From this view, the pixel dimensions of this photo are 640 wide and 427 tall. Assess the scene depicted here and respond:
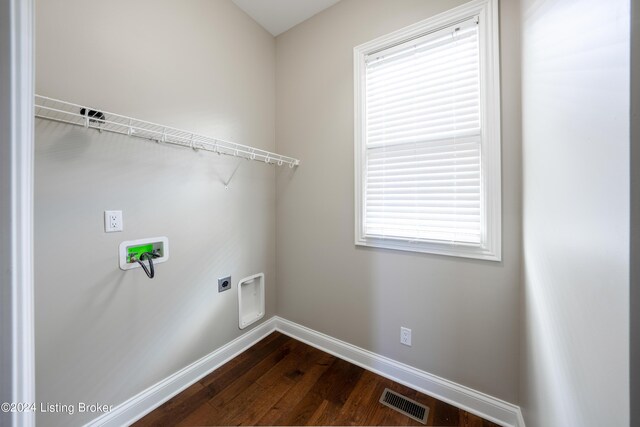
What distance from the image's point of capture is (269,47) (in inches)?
84.8

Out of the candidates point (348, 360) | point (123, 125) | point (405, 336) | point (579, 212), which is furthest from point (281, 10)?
point (348, 360)

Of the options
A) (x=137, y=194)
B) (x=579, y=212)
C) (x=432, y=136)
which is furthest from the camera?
(x=432, y=136)

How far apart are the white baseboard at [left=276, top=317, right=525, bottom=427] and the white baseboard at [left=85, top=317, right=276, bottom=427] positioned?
0.48 metres

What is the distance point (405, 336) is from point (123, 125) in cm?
202

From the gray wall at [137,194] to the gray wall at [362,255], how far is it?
1.32 feet

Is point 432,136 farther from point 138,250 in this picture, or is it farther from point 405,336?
point 138,250

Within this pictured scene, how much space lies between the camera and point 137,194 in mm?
1328

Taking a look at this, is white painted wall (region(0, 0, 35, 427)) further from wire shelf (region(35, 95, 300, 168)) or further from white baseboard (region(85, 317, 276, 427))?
white baseboard (region(85, 317, 276, 427))

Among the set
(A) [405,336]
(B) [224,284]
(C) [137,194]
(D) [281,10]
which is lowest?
(A) [405,336]

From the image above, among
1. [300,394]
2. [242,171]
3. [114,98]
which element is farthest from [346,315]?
[114,98]

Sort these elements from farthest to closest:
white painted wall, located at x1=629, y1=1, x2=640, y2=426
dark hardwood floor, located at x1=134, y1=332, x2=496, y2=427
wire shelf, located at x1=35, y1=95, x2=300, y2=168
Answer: dark hardwood floor, located at x1=134, y1=332, x2=496, y2=427 → wire shelf, located at x1=35, y1=95, x2=300, y2=168 → white painted wall, located at x1=629, y1=1, x2=640, y2=426

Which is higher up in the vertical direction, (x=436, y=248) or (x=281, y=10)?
(x=281, y=10)

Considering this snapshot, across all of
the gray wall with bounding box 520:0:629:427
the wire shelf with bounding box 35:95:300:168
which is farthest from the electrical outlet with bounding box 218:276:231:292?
the gray wall with bounding box 520:0:629:427

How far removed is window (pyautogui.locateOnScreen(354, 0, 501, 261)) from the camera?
Result: 131cm
